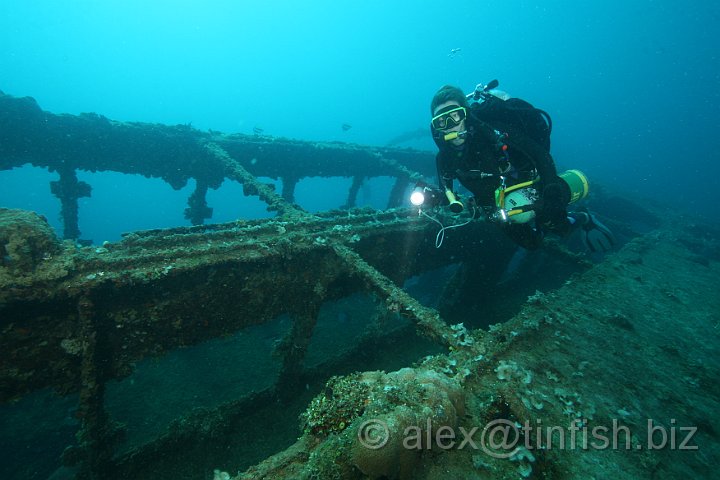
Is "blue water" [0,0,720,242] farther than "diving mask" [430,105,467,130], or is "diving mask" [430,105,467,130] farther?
"blue water" [0,0,720,242]

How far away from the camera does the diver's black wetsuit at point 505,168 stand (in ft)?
12.6

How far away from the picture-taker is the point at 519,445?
166cm

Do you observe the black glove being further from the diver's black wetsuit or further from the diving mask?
the diving mask

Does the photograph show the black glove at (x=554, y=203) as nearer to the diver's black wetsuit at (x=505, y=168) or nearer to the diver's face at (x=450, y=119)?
the diver's black wetsuit at (x=505, y=168)

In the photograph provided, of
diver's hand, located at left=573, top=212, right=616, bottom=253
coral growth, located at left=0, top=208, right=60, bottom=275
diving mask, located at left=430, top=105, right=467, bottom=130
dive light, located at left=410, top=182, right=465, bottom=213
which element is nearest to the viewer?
coral growth, located at left=0, top=208, right=60, bottom=275

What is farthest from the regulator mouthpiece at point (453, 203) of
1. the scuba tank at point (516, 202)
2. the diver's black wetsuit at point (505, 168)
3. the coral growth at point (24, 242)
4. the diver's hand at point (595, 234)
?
the coral growth at point (24, 242)

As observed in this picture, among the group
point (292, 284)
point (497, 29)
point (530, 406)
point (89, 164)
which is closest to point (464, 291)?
point (292, 284)

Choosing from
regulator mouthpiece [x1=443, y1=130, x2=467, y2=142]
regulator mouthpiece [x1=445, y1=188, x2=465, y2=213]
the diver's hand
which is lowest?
the diver's hand

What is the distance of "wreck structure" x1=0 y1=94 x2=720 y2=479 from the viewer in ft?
5.05

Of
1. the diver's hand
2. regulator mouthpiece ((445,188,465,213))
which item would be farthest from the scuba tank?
the diver's hand

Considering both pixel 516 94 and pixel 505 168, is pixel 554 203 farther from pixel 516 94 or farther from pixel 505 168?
pixel 516 94

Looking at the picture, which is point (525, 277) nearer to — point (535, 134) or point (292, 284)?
point (535, 134)

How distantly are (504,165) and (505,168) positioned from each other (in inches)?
1.7

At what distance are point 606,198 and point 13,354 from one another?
1521 cm
